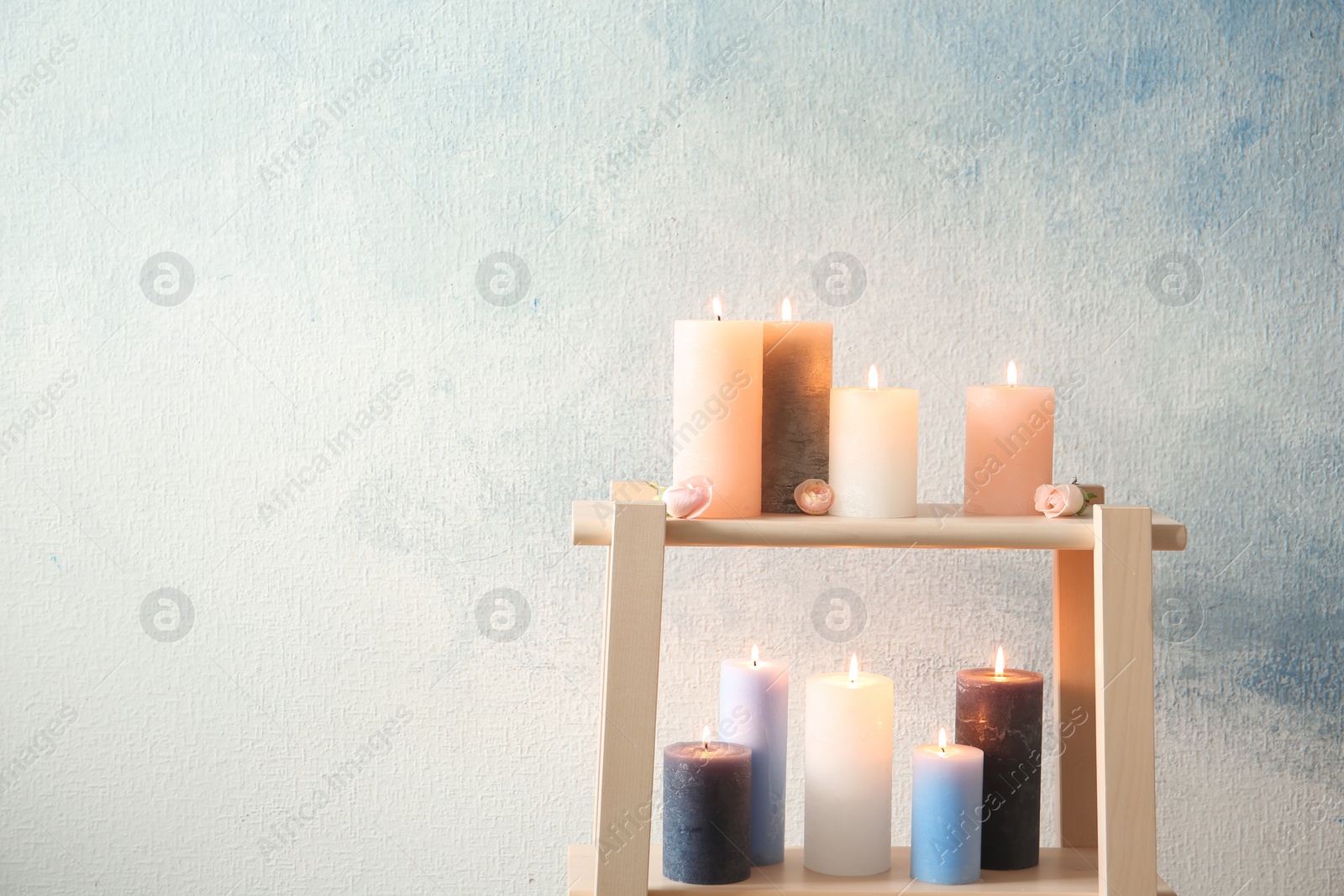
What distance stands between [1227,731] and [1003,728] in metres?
0.36

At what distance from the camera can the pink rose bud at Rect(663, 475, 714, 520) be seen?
80cm

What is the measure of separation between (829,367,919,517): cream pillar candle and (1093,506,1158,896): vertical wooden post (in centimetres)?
14

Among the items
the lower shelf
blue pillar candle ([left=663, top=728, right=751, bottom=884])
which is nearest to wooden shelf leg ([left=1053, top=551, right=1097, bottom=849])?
the lower shelf

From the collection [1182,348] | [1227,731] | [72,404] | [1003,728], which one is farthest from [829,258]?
[72,404]

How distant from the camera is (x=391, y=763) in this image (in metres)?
1.12

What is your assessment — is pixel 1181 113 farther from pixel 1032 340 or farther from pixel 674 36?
pixel 674 36
